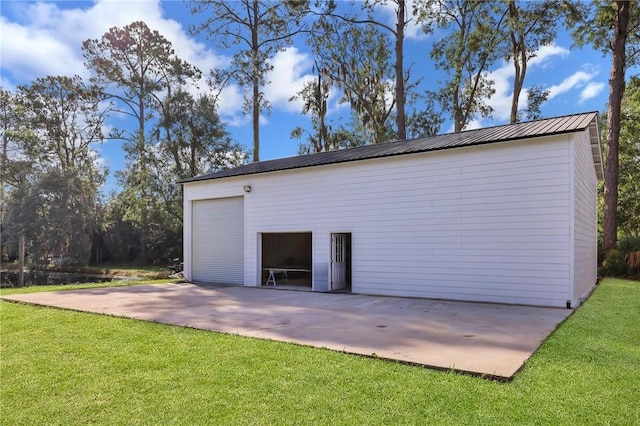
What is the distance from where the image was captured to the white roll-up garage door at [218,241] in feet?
41.9

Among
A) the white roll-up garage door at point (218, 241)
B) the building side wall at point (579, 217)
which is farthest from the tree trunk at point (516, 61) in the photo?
the white roll-up garage door at point (218, 241)

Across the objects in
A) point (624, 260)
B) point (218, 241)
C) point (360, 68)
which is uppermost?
point (360, 68)

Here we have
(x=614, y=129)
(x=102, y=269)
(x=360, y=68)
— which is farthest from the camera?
(x=102, y=269)

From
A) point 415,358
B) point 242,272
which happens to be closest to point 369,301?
point 415,358

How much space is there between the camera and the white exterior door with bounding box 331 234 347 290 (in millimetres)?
10812

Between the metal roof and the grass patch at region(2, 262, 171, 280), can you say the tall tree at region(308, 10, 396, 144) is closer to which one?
the metal roof

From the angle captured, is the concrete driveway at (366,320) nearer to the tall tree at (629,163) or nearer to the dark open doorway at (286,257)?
the dark open doorway at (286,257)

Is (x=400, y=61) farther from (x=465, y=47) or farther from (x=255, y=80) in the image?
(x=255, y=80)

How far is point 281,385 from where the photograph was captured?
11.4 feet

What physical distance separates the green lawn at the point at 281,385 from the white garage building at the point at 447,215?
9.60 ft

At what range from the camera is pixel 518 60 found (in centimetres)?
1959

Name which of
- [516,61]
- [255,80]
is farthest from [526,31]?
[255,80]

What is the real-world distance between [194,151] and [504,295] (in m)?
20.2

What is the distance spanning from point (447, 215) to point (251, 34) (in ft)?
56.6
